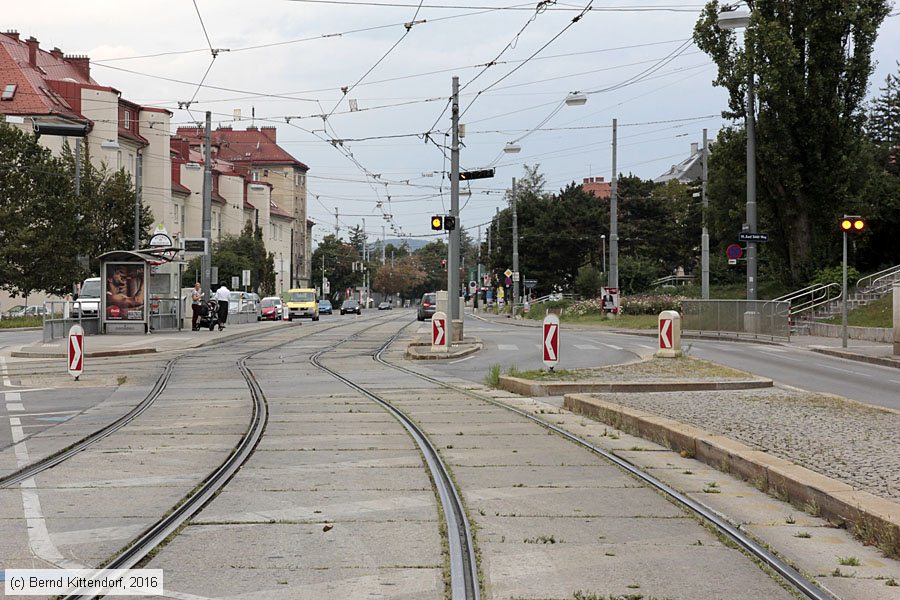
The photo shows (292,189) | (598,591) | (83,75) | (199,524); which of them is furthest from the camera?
(292,189)

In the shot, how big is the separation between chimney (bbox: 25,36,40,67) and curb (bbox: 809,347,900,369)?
167ft

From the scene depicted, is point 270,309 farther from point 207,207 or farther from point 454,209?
point 454,209

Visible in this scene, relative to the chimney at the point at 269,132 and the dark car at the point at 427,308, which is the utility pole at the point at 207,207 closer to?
the dark car at the point at 427,308

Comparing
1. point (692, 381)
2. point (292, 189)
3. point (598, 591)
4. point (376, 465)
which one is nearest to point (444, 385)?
point (692, 381)

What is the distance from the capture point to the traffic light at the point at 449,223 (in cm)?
2824

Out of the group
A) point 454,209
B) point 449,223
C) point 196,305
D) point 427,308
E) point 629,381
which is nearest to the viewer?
point 629,381

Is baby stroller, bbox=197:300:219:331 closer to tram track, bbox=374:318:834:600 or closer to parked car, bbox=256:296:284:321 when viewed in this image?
parked car, bbox=256:296:284:321

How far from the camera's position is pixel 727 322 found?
39.3 m

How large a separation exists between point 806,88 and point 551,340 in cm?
2530

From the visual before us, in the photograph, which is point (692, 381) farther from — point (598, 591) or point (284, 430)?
point (598, 591)

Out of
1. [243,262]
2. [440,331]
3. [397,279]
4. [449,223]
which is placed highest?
[397,279]

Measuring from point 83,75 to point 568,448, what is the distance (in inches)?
2567

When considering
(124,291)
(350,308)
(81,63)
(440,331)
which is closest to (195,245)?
(124,291)

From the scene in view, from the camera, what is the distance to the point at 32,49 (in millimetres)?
65375
